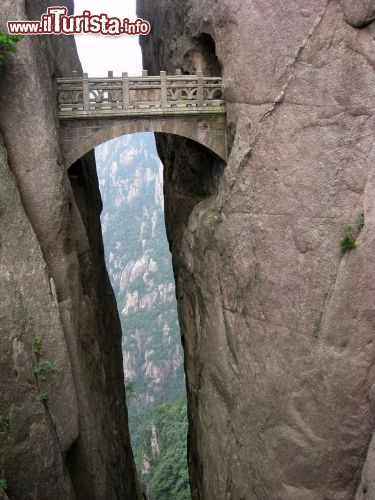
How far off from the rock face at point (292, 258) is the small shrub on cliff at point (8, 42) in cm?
565

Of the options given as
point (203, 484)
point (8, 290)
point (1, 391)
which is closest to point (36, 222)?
point (8, 290)

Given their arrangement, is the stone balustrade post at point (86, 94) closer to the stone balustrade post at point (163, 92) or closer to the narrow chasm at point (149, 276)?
the stone balustrade post at point (163, 92)

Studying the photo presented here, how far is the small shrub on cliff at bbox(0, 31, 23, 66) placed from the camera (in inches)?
410

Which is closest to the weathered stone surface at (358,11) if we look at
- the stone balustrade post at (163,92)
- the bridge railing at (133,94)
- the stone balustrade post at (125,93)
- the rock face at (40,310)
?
the bridge railing at (133,94)

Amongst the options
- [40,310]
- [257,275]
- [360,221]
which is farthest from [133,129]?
[360,221]

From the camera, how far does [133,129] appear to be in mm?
13805

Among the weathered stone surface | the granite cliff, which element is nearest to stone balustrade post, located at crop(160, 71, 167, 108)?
the granite cliff

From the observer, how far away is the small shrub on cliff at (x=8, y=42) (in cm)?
1042

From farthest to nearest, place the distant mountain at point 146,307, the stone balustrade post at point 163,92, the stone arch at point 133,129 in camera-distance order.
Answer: the distant mountain at point 146,307 < the stone balustrade post at point 163,92 < the stone arch at point 133,129

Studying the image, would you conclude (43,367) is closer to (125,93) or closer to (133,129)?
(133,129)

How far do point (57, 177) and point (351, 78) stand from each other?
735cm

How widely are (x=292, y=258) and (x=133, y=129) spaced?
5.58 m

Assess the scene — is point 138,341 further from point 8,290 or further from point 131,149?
point 131,149
